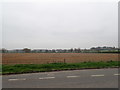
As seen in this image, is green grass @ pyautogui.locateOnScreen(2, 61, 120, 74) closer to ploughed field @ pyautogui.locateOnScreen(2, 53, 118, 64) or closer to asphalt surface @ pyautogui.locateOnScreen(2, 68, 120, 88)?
asphalt surface @ pyautogui.locateOnScreen(2, 68, 120, 88)

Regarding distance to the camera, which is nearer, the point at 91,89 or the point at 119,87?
the point at 91,89

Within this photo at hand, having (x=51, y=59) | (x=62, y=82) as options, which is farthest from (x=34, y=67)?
(x=51, y=59)

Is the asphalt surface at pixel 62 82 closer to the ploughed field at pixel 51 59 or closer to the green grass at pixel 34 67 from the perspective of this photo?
the green grass at pixel 34 67

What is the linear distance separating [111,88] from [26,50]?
131532 mm

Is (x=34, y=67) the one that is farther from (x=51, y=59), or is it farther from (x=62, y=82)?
(x=51, y=59)

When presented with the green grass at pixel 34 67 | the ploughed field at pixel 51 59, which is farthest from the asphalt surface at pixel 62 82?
the ploughed field at pixel 51 59

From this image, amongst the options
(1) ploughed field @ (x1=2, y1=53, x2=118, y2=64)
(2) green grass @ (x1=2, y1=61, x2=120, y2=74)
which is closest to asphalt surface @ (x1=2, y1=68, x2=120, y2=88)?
(2) green grass @ (x1=2, y1=61, x2=120, y2=74)

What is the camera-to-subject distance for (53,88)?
6.20 meters

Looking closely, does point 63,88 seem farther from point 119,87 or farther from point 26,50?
point 26,50

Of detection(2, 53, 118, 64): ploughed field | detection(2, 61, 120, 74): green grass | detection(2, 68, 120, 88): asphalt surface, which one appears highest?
detection(2, 68, 120, 88): asphalt surface

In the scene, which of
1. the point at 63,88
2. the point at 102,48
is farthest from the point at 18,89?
the point at 102,48

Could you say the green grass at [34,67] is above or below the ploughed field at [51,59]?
above

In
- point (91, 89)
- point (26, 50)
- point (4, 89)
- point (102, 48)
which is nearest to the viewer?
point (91, 89)

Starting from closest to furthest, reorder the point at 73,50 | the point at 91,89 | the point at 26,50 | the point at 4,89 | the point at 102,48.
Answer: the point at 91,89
the point at 4,89
the point at 102,48
the point at 26,50
the point at 73,50
